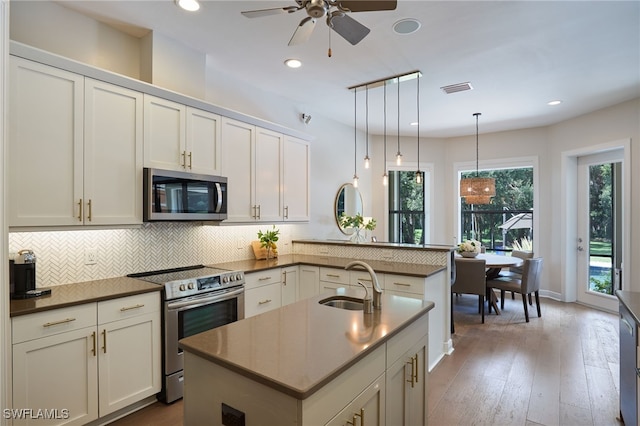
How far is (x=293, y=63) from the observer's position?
3504mm

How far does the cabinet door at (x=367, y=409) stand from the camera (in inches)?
51.7

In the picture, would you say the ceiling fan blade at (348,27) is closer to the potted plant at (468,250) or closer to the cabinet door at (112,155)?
the cabinet door at (112,155)

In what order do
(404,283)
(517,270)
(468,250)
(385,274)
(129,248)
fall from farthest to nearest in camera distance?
(517,270) → (468,250) → (385,274) → (404,283) → (129,248)

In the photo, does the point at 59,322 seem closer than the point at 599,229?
Yes

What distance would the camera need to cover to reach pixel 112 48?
2879mm

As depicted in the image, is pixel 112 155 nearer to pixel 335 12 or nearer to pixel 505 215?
pixel 335 12

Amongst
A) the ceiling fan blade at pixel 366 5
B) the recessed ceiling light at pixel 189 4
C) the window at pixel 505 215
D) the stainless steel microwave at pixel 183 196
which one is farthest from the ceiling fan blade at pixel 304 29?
the window at pixel 505 215

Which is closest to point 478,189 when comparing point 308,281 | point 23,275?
point 308,281

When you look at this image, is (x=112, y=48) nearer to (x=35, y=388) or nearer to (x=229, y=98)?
(x=229, y=98)

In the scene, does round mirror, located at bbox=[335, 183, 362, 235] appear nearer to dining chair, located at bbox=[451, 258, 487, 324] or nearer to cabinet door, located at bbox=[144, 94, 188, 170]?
dining chair, located at bbox=[451, 258, 487, 324]

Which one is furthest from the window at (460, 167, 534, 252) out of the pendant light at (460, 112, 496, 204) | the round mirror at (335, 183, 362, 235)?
the round mirror at (335, 183, 362, 235)

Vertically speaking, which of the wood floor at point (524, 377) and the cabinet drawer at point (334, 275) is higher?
the cabinet drawer at point (334, 275)

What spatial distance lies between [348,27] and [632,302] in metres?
2.46

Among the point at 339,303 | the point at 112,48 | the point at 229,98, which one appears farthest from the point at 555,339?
the point at 112,48
